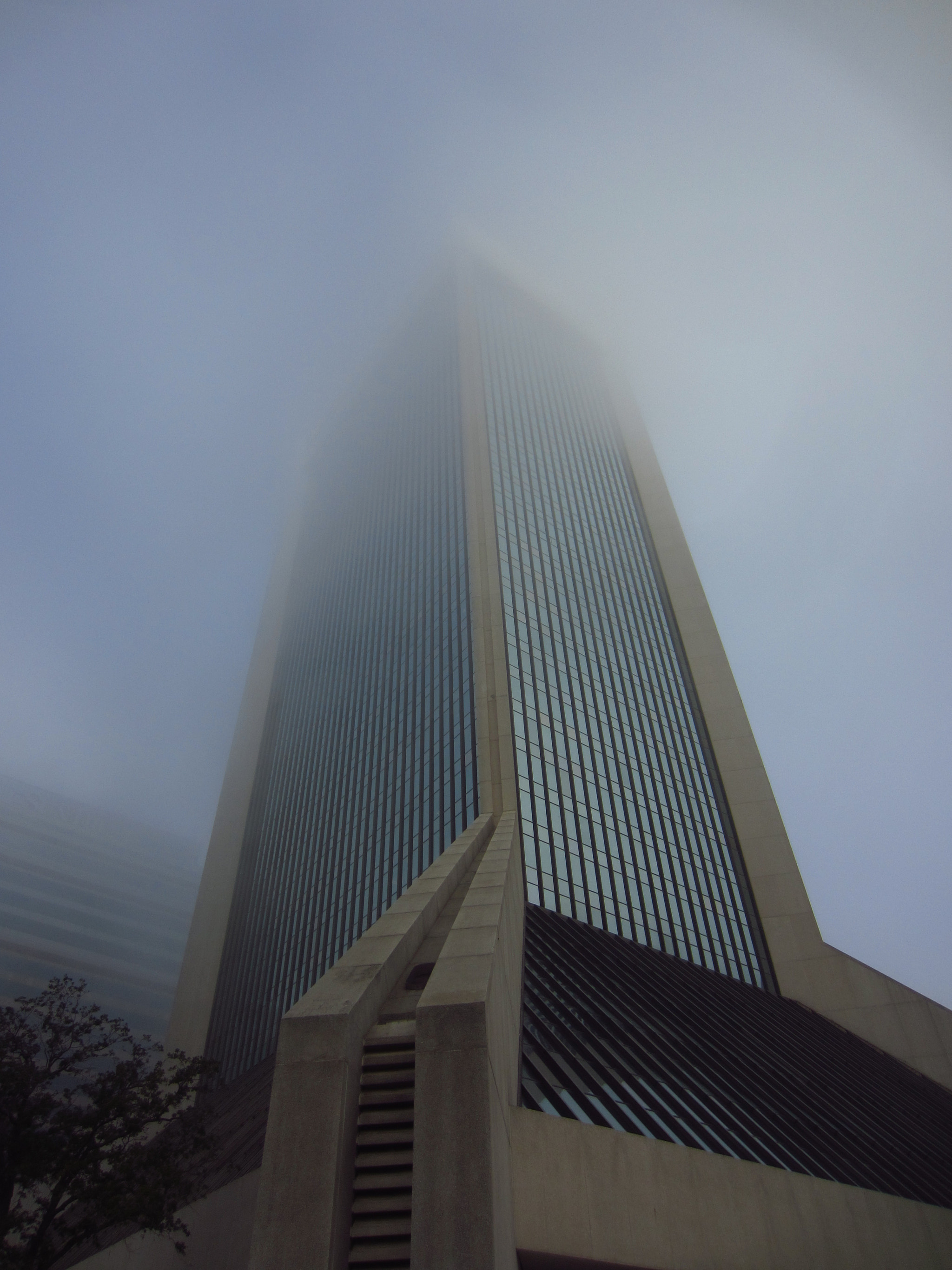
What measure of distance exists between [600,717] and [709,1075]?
2374 centimetres

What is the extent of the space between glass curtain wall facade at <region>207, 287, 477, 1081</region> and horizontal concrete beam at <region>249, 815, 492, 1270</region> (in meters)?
23.9

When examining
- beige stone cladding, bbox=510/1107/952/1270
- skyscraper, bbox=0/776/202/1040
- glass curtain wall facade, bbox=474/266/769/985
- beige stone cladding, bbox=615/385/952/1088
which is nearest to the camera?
beige stone cladding, bbox=510/1107/952/1270

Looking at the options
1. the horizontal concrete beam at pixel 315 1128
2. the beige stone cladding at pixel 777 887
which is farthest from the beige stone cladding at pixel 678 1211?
the beige stone cladding at pixel 777 887

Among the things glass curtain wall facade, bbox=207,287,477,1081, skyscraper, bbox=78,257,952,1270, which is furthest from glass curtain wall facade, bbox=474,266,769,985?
glass curtain wall facade, bbox=207,287,477,1081

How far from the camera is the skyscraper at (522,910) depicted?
37.5 ft

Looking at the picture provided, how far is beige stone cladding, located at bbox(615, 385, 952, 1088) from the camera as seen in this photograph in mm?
35188

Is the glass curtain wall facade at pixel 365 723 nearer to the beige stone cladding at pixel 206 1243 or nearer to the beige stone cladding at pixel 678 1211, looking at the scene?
the beige stone cladding at pixel 206 1243

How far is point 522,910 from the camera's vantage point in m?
26.3

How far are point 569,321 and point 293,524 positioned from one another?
4476 cm

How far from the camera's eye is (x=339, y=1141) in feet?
35.2

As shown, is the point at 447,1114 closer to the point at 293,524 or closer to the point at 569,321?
the point at 569,321

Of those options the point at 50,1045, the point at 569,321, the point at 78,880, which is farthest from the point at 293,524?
the point at 50,1045

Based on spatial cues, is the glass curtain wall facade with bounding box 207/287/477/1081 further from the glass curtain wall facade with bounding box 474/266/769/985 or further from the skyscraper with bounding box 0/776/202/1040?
the skyscraper with bounding box 0/776/202/1040

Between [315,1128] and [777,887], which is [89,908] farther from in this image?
[315,1128]
